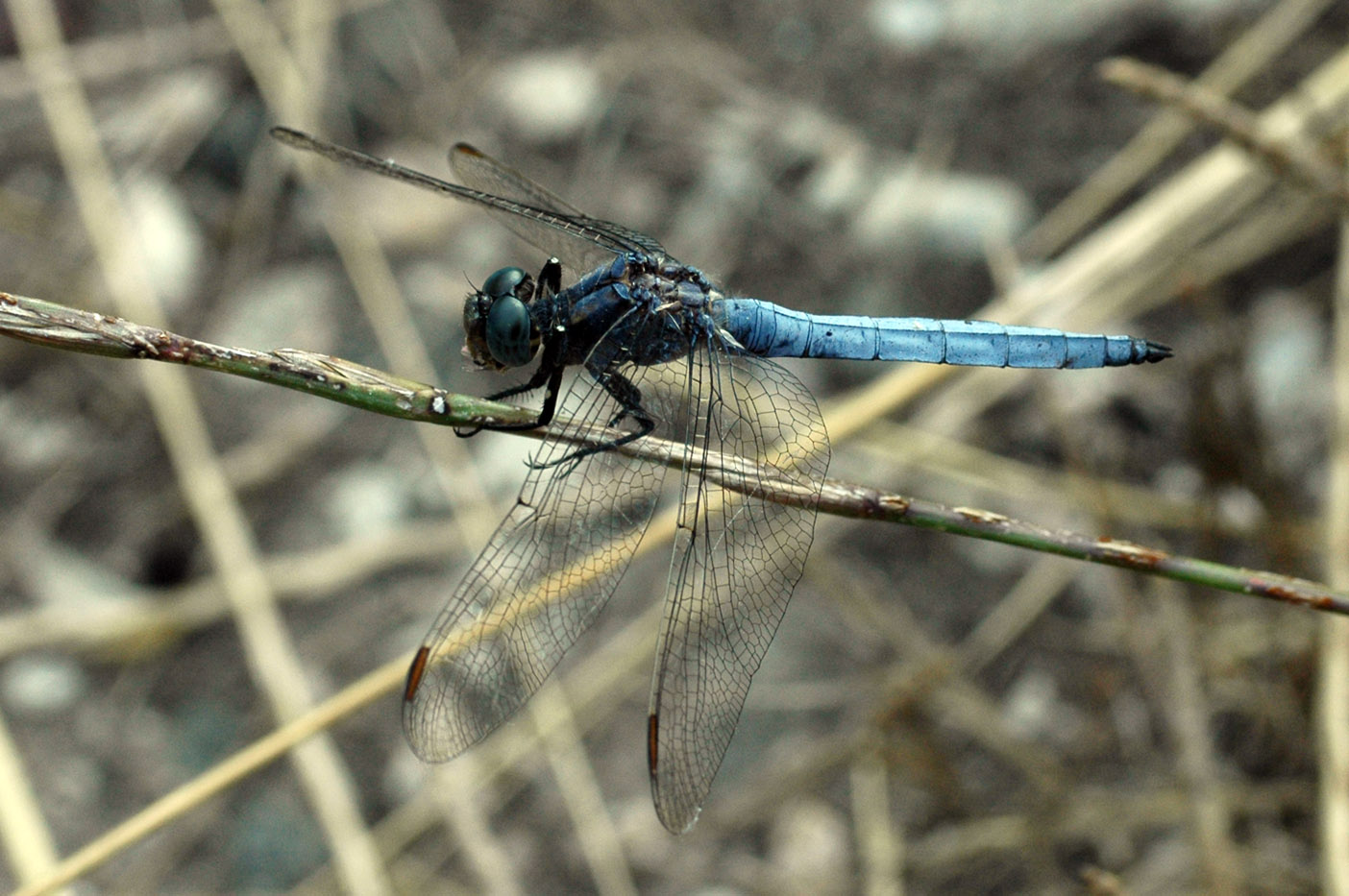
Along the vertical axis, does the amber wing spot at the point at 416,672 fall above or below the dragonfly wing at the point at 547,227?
below

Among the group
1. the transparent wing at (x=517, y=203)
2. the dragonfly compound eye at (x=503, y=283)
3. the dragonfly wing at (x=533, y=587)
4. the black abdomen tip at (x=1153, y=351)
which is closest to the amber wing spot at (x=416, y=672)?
the dragonfly wing at (x=533, y=587)

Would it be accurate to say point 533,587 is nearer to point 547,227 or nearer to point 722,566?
point 722,566

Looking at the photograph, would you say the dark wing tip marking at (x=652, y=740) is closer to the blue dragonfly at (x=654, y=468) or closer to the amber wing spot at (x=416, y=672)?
the blue dragonfly at (x=654, y=468)

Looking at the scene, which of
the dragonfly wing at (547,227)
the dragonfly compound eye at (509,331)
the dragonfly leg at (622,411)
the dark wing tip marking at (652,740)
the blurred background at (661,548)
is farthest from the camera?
the blurred background at (661,548)

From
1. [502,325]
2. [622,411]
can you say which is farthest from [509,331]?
[622,411]

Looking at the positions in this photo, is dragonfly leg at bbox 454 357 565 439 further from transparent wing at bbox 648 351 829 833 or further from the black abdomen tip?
the black abdomen tip

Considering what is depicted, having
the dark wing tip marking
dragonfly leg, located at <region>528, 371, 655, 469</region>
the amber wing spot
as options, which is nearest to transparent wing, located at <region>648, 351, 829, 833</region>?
the dark wing tip marking

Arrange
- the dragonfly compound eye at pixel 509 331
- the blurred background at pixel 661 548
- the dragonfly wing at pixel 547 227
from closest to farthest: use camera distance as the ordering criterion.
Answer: the dragonfly compound eye at pixel 509 331 < the dragonfly wing at pixel 547 227 < the blurred background at pixel 661 548

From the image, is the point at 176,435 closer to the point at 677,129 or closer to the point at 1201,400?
the point at 677,129
